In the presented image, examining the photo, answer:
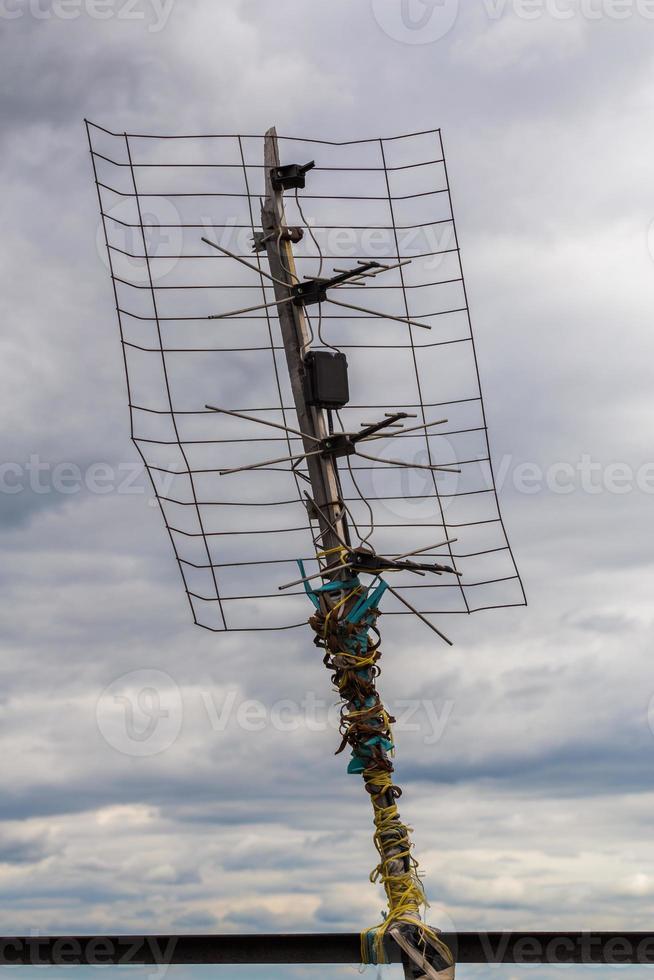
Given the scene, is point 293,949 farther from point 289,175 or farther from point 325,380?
point 289,175

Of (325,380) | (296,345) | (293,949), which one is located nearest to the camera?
(293,949)

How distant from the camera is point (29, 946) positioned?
7512 millimetres

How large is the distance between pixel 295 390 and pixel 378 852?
112 inches

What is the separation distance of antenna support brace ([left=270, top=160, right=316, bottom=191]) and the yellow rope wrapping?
8.10ft

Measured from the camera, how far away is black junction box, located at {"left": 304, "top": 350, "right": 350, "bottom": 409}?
7.93 meters

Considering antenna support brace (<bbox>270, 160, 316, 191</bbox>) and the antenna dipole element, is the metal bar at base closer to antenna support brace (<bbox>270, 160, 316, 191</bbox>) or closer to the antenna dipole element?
the antenna dipole element

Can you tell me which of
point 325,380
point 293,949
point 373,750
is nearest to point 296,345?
point 325,380

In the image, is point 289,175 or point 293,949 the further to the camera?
point 289,175

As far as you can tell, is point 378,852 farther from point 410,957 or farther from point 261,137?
point 261,137

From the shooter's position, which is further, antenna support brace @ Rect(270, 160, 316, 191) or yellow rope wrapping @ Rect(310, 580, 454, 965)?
antenna support brace @ Rect(270, 160, 316, 191)

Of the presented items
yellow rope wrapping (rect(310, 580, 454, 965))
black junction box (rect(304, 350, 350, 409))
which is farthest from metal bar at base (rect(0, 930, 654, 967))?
black junction box (rect(304, 350, 350, 409))

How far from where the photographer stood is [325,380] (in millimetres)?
7949

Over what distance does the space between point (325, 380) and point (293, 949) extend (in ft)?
10.8

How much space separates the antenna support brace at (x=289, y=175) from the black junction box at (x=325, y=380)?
4.00ft
